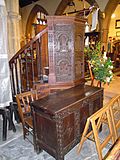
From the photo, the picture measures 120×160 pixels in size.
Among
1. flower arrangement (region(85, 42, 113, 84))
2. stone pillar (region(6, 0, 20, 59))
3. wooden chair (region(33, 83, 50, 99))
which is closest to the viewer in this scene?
A: wooden chair (region(33, 83, 50, 99))

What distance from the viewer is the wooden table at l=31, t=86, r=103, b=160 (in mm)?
1860

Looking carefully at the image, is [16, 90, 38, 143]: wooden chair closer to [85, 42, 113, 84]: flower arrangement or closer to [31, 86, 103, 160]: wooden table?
[31, 86, 103, 160]: wooden table

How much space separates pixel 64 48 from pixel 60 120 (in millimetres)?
1265

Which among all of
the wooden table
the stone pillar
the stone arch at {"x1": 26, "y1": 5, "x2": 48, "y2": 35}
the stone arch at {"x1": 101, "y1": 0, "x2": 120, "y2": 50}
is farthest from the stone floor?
the stone arch at {"x1": 26, "y1": 5, "x2": 48, "y2": 35}

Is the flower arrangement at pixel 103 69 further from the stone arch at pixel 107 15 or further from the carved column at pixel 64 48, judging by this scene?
the stone arch at pixel 107 15

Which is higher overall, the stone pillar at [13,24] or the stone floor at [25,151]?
the stone pillar at [13,24]

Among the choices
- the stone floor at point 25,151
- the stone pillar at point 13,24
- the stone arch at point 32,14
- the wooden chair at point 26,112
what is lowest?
the stone floor at point 25,151

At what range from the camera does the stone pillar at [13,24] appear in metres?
3.76

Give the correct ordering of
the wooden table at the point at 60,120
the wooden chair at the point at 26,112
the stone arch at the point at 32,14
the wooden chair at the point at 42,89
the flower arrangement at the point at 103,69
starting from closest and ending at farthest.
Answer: the wooden table at the point at 60,120 < the wooden chair at the point at 26,112 < the wooden chair at the point at 42,89 < the flower arrangement at the point at 103,69 < the stone arch at the point at 32,14

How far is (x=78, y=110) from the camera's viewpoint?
213 centimetres

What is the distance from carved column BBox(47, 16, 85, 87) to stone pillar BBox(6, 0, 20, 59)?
1566mm

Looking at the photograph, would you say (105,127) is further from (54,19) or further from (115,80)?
(115,80)

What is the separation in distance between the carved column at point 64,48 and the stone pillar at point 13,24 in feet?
5.14

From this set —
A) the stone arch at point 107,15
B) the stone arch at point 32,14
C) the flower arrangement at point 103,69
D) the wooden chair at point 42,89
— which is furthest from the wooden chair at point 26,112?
the stone arch at point 32,14
